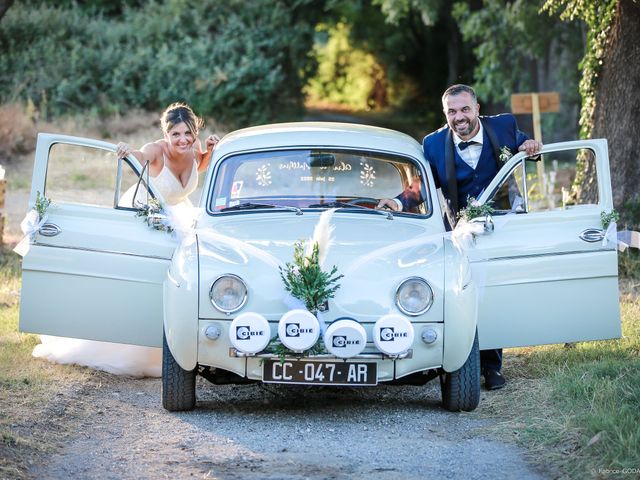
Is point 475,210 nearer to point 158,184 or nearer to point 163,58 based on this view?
point 158,184

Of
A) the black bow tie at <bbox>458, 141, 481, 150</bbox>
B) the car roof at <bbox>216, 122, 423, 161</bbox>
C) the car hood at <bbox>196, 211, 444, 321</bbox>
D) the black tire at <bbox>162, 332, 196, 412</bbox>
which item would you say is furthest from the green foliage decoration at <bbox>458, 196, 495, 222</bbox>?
the black tire at <bbox>162, 332, 196, 412</bbox>

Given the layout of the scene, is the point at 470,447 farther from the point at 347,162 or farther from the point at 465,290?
the point at 347,162

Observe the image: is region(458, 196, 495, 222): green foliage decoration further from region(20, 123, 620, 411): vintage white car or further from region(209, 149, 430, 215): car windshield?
region(209, 149, 430, 215): car windshield

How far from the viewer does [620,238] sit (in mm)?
7230

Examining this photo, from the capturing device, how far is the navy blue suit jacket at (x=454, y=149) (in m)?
7.77

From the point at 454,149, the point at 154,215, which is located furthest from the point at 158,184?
the point at 454,149

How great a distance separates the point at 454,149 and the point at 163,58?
1659cm

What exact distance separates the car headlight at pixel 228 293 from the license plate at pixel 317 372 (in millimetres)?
346

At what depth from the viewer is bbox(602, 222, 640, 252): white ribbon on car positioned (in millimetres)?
6961

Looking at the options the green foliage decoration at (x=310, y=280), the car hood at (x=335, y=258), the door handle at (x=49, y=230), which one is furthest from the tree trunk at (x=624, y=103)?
the door handle at (x=49, y=230)

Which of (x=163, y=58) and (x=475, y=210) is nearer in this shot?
(x=475, y=210)

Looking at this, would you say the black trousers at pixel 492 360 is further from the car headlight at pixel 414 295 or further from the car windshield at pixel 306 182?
the car headlight at pixel 414 295

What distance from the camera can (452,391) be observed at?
6570mm

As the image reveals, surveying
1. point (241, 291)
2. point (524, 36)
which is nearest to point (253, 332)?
point (241, 291)
